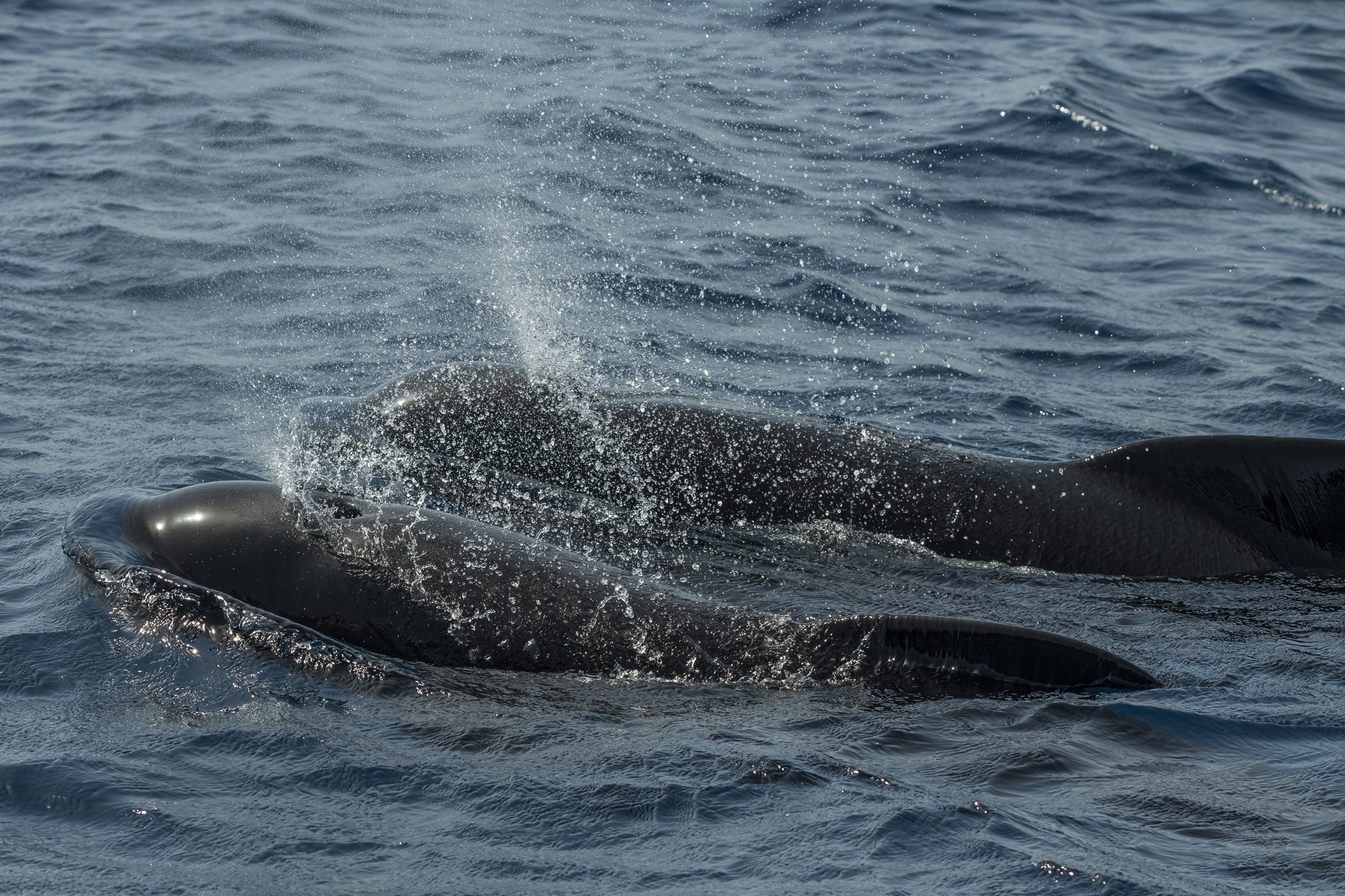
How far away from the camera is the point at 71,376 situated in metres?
10.5

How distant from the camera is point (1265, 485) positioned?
311 inches

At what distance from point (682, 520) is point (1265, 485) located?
11.4 ft

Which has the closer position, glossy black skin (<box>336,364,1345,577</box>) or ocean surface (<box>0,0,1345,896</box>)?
ocean surface (<box>0,0,1345,896</box>)

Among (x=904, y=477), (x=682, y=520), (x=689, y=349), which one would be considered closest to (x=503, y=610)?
(x=682, y=520)

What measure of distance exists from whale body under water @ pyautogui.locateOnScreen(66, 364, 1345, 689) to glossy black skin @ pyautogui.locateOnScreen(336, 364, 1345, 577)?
14 mm

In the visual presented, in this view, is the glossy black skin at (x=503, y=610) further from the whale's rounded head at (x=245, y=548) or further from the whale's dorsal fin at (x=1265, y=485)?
the whale's dorsal fin at (x=1265, y=485)

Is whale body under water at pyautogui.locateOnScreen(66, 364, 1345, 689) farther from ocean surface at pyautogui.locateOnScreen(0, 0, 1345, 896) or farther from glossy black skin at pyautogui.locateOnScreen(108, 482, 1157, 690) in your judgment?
ocean surface at pyautogui.locateOnScreen(0, 0, 1345, 896)

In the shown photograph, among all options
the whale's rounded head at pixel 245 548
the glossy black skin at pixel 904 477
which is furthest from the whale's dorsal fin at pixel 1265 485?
the whale's rounded head at pixel 245 548

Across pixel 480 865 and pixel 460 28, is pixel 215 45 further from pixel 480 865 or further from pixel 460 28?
pixel 480 865

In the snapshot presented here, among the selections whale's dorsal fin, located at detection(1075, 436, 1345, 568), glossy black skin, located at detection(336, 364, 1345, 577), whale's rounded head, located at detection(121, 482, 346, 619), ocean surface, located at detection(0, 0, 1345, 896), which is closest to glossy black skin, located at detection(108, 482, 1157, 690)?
whale's rounded head, located at detection(121, 482, 346, 619)

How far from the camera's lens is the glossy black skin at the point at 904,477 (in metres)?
7.96

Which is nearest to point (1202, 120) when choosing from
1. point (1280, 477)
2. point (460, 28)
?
point (460, 28)

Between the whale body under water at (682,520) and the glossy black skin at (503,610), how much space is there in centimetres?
1

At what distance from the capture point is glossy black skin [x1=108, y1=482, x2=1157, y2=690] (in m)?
6.08
